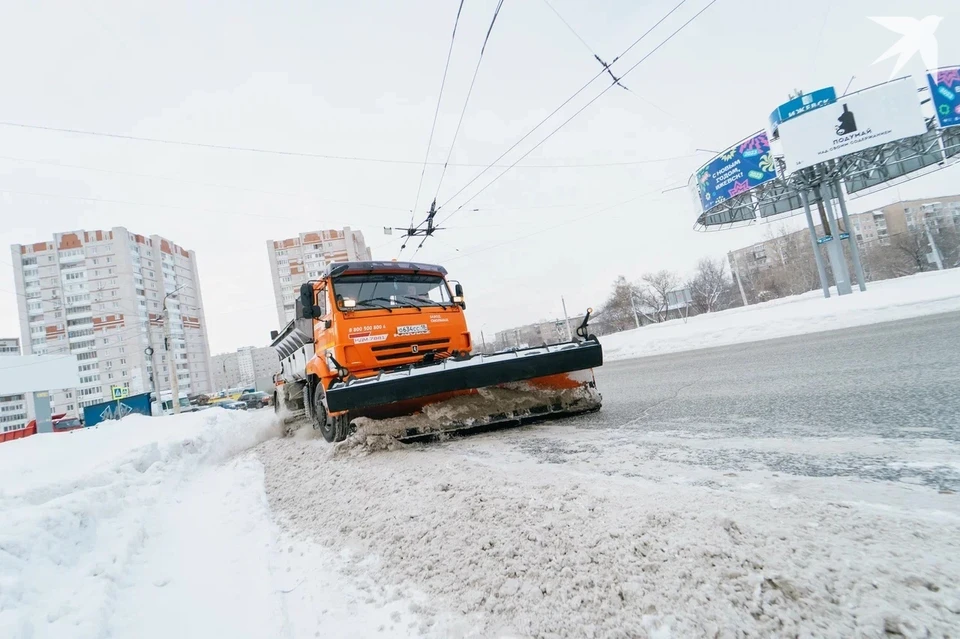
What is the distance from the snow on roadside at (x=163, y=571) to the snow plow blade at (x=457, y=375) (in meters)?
1.23

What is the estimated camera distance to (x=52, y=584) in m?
2.23

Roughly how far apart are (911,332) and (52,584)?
1180 centimetres

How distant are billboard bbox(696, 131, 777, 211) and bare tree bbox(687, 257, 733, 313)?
33.8m

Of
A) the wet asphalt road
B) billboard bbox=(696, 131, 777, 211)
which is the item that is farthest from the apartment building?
the wet asphalt road

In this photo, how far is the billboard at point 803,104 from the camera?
18.9m

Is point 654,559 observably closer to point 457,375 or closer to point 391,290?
point 457,375

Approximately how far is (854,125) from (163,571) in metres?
26.0

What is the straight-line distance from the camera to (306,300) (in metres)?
6.04

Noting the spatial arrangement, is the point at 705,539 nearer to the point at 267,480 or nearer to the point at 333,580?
the point at 333,580

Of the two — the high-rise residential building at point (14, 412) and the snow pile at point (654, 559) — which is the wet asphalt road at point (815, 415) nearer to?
the snow pile at point (654, 559)

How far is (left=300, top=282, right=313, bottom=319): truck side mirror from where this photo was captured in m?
5.95

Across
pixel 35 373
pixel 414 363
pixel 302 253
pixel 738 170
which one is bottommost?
pixel 414 363

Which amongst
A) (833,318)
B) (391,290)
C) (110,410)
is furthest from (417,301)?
(110,410)

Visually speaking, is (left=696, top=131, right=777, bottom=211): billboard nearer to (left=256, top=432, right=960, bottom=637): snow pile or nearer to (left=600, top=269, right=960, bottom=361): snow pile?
(left=600, top=269, right=960, bottom=361): snow pile
